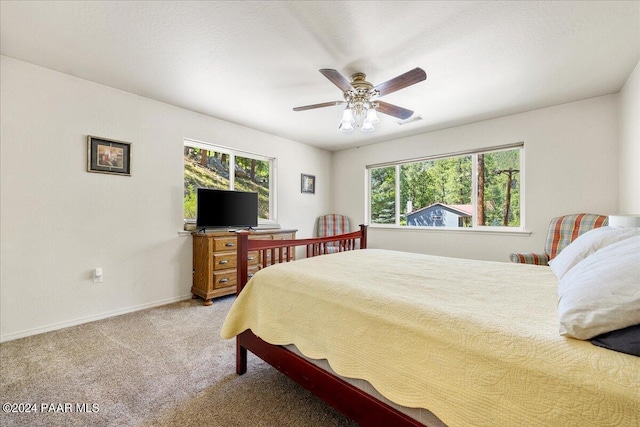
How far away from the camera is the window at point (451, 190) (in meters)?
3.54

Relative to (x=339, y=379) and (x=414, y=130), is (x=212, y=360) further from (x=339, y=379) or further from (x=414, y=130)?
(x=414, y=130)

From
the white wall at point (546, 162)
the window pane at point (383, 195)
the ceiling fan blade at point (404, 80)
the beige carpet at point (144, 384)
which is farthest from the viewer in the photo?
the window pane at point (383, 195)

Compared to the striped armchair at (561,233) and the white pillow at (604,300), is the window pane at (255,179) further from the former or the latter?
the white pillow at (604,300)

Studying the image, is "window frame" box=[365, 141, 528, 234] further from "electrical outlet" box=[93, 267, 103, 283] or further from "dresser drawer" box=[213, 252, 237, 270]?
"electrical outlet" box=[93, 267, 103, 283]

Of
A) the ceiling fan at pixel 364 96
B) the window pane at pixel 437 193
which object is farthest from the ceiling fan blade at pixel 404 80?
the window pane at pixel 437 193

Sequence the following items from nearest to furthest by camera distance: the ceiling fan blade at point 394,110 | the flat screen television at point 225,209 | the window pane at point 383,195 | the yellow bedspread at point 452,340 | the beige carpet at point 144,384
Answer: the yellow bedspread at point 452,340, the beige carpet at point 144,384, the ceiling fan blade at point 394,110, the flat screen television at point 225,209, the window pane at point 383,195

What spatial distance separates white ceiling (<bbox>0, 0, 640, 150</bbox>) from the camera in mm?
1695

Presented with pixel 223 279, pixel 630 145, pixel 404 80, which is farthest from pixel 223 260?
pixel 630 145

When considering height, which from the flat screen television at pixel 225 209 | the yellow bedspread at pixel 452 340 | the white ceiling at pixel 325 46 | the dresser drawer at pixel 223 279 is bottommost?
the dresser drawer at pixel 223 279

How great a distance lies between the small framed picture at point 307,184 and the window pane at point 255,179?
2.29ft

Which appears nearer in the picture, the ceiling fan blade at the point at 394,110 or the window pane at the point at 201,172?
the ceiling fan blade at the point at 394,110

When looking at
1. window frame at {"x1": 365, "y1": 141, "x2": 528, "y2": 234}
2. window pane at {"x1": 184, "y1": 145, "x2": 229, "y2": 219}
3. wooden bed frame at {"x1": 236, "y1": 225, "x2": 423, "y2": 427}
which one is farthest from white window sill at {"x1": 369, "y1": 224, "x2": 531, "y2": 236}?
wooden bed frame at {"x1": 236, "y1": 225, "x2": 423, "y2": 427}

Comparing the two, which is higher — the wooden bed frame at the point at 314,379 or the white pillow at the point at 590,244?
the white pillow at the point at 590,244

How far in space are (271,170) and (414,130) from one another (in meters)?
2.36
